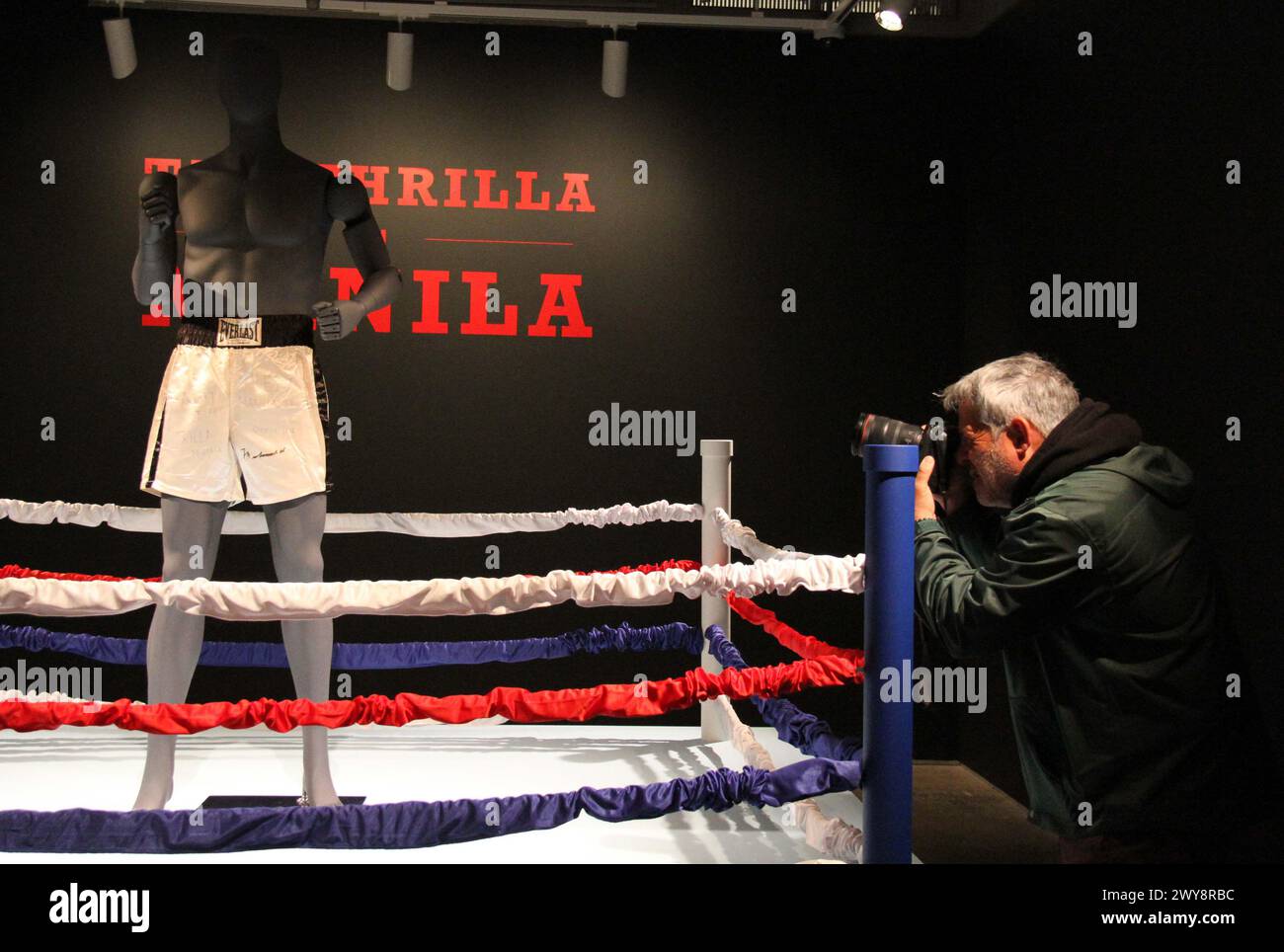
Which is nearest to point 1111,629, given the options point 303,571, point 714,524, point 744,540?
point 744,540

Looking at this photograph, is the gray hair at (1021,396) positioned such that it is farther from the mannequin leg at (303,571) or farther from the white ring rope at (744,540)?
the mannequin leg at (303,571)

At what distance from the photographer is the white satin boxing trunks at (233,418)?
258 cm

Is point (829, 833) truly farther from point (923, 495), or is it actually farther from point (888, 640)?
point (923, 495)

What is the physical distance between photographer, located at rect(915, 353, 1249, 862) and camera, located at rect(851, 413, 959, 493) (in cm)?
16

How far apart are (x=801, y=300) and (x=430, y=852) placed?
2.47 m

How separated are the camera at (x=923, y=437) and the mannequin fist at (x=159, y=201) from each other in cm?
164

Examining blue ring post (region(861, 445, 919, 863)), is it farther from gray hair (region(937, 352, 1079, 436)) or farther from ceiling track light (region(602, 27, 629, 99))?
ceiling track light (region(602, 27, 629, 99))

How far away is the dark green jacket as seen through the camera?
5.97 ft

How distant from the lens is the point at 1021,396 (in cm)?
205

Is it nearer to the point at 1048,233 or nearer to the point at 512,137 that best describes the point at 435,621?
the point at 512,137

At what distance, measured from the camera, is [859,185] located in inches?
165

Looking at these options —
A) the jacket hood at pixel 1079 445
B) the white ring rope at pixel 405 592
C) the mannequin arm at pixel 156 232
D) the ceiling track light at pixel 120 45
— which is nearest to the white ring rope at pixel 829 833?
the white ring rope at pixel 405 592

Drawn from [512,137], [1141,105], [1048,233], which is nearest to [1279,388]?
[1141,105]

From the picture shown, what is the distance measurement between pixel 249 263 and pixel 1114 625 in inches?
77.1
